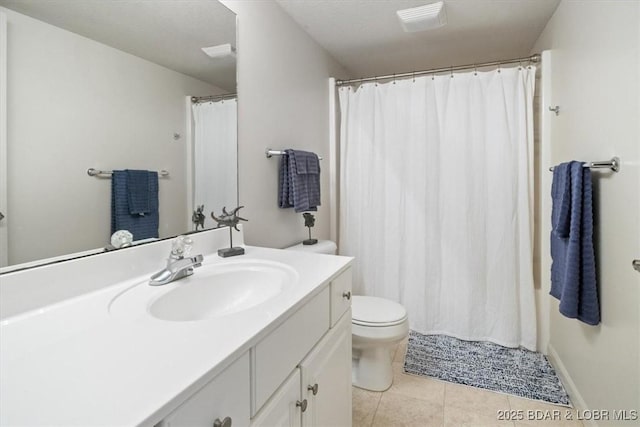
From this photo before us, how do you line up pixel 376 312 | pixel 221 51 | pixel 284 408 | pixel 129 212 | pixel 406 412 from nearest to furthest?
pixel 284 408 → pixel 129 212 → pixel 221 51 → pixel 406 412 → pixel 376 312

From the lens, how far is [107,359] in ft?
1.89

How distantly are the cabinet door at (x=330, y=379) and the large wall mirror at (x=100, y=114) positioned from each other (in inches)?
28.6

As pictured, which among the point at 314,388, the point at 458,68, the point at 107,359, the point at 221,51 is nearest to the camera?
the point at 107,359

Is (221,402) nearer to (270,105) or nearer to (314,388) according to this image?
(314,388)

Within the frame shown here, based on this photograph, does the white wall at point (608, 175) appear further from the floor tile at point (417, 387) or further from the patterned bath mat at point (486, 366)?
the floor tile at point (417, 387)

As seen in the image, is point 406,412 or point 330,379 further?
point 406,412

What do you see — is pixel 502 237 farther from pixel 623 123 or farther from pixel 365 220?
pixel 623 123

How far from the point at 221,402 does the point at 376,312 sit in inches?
52.0

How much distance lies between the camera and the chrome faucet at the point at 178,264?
1.03 meters

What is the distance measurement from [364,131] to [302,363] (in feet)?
6.56

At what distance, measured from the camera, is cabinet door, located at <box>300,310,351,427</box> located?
98 cm

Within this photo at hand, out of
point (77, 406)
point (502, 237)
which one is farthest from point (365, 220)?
point (77, 406)

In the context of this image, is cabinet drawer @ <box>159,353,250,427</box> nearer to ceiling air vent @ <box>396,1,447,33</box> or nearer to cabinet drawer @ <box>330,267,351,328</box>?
cabinet drawer @ <box>330,267,351,328</box>

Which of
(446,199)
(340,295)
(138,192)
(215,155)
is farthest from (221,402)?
(446,199)
